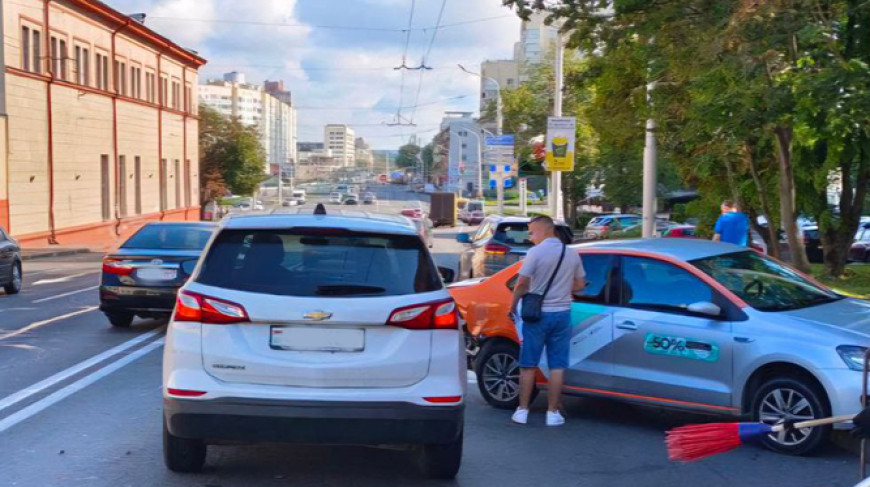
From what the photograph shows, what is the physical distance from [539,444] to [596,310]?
4.33 feet

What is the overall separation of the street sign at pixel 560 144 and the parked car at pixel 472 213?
42.3 m

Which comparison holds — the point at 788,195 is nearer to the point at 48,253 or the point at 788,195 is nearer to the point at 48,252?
the point at 48,253

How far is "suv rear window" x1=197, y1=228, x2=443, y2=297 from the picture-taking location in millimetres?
5754

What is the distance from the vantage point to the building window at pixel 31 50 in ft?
133

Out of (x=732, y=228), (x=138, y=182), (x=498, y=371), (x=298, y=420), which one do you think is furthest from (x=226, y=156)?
(x=298, y=420)

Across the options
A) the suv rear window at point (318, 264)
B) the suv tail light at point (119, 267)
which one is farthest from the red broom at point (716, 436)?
the suv tail light at point (119, 267)

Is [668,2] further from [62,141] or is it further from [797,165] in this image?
[62,141]

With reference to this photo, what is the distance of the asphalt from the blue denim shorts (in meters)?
0.57

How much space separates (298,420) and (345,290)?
2.52 feet

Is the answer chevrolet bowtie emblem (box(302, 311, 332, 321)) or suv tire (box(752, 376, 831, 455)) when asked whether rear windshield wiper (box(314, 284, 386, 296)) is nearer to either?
chevrolet bowtie emblem (box(302, 311, 332, 321))

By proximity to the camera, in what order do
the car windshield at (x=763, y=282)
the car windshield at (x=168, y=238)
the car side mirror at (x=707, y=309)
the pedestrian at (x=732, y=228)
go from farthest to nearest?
the pedestrian at (x=732, y=228)
the car windshield at (x=168, y=238)
the car windshield at (x=763, y=282)
the car side mirror at (x=707, y=309)

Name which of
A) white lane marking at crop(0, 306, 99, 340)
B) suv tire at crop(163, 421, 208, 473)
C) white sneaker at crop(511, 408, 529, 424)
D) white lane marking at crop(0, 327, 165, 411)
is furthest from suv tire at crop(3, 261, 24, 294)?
suv tire at crop(163, 421, 208, 473)

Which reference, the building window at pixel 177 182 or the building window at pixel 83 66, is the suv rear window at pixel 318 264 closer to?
the building window at pixel 83 66

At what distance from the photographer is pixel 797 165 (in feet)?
58.0
